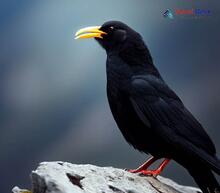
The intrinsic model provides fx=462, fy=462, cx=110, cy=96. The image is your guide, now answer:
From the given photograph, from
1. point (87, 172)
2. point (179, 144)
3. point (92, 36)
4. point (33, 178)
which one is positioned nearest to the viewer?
point (33, 178)

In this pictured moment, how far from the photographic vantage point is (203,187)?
536 centimetres

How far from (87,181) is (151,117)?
145 centimetres

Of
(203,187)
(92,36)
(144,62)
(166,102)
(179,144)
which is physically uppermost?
(92,36)

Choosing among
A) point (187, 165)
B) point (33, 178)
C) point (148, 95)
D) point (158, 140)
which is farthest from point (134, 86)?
point (33, 178)

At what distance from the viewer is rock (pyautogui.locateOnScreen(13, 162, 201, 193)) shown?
402 cm

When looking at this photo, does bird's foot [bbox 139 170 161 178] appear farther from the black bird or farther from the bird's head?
the bird's head

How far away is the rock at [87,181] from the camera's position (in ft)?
13.2

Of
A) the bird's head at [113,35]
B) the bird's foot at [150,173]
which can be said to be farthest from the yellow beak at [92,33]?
the bird's foot at [150,173]

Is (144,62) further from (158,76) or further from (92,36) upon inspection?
(92,36)

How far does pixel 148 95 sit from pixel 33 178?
1979 mm

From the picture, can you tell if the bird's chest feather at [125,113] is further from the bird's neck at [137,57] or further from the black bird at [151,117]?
the bird's neck at [137,57]

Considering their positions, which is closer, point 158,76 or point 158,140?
point 158,140

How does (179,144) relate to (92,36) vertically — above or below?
below

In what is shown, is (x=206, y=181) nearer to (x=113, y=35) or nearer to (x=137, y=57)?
(x=137, y=57)
